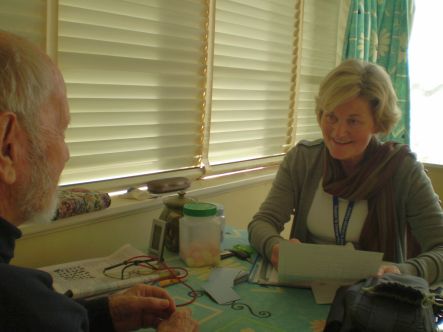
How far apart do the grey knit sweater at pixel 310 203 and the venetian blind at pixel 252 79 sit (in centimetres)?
67

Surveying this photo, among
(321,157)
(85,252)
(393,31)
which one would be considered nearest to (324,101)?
(321,157)

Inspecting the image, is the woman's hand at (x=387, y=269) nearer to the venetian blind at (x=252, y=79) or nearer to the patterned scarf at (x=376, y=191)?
the patterned scarf at (x=376, y=191)

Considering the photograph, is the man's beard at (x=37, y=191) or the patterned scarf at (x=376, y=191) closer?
the man's beard at (x=37, y=191)

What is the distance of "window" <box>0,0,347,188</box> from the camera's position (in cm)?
172

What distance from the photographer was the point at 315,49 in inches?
120

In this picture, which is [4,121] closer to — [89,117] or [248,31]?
[89,117]

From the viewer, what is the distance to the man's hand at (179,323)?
99cm

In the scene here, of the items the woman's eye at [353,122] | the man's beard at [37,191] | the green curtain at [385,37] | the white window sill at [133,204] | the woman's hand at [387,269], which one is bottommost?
the woman's hand at [387,269]

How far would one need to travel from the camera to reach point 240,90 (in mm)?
2465

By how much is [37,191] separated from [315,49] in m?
2.59

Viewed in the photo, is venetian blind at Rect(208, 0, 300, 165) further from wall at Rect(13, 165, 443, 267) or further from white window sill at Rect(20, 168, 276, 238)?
wall at Rect(13, 165, 443, 267)

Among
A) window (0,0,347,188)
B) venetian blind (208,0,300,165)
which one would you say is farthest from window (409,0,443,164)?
venetian blind (208,0,300,165)

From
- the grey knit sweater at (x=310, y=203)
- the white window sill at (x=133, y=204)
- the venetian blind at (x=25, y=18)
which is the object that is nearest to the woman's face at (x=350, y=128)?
the grey knit sweater at (x=310, y=203)

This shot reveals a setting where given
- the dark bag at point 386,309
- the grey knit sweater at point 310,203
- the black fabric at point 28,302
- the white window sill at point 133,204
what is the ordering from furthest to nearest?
the white window sill at point 133,204, the grey knit sweater at point 310,203, the dark bag at point 386,309, the black fabric at point 28,302
